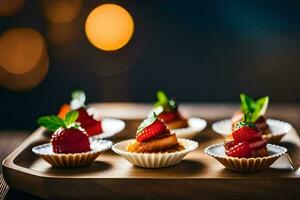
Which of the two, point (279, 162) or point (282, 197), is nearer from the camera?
point (282, 197)

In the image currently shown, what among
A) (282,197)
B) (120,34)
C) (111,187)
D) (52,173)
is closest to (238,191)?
(282,197)

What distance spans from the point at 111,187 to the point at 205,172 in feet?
0.97

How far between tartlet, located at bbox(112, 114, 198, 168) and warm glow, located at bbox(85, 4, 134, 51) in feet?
10.8

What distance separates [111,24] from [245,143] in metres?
3.78

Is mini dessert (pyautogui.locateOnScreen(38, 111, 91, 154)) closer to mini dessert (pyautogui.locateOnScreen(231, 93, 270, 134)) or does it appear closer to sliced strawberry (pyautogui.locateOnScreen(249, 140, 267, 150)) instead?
sliced strawberry (pyautogui.locateOnScreen(249, 140, 267, 150))

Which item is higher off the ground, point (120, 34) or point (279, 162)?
point (120, 34)

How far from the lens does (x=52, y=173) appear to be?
1.96 m

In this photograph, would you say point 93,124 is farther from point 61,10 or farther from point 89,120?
point 61,10

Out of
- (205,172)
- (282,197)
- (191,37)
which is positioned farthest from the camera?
(191,37)

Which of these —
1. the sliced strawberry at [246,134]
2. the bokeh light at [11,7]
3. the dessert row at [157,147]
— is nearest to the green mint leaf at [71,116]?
the dessert row at [157,147]

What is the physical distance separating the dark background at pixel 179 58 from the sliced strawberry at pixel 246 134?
3.27m

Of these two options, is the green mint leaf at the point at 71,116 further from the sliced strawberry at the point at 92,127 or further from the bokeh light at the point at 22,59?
the bokeh light at the point at 22,59

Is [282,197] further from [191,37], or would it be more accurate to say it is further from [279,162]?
[191,37]

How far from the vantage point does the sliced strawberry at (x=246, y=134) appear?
1.95 meters
